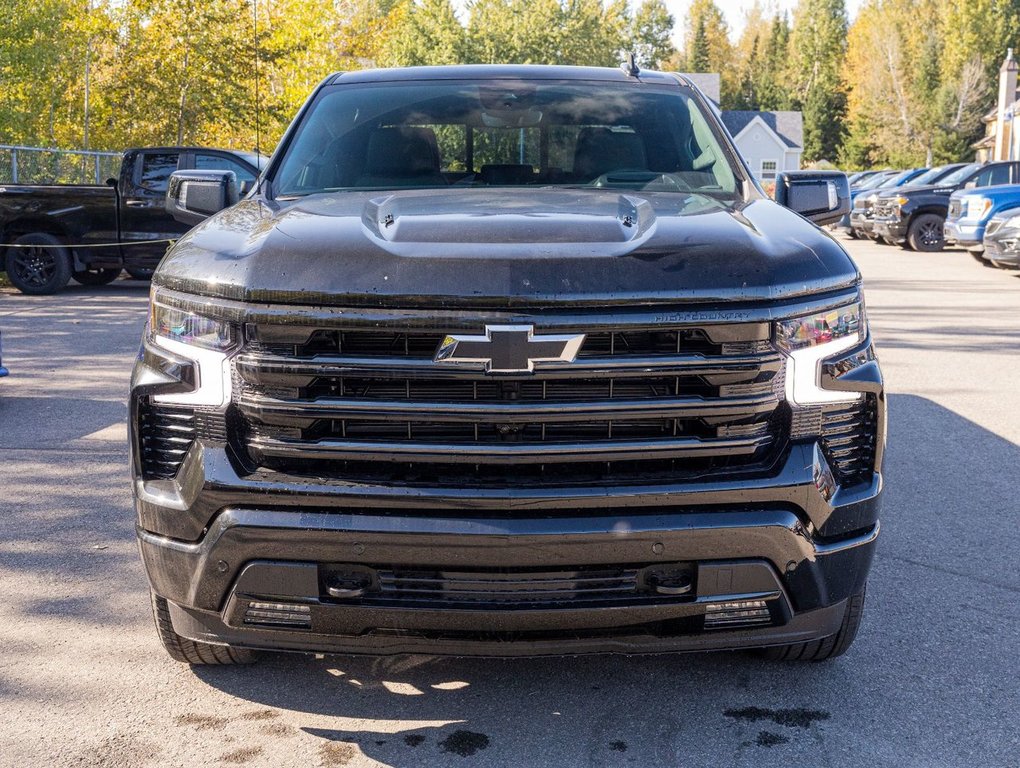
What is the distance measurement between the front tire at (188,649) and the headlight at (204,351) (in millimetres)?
751

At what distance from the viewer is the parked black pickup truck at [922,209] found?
2383cm

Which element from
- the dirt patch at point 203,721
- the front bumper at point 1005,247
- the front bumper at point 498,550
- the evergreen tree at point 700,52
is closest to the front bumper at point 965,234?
the front bumper at point 1005,247

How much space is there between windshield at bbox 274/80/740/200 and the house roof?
87.6 meters

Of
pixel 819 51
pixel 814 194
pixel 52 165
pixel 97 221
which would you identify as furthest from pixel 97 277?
pixel 819 51

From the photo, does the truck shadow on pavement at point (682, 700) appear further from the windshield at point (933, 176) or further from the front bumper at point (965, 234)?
the windshield at point (933, 176)

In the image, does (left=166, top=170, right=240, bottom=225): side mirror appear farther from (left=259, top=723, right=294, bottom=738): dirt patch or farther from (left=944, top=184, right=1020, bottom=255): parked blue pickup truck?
(left=944, top=184, right=1020, bottom=255): parked blue pickup truck

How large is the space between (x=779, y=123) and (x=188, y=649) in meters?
98.3

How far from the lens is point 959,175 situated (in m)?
24.8

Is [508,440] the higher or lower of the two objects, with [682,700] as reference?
higher

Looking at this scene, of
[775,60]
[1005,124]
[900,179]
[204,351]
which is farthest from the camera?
[775,60]

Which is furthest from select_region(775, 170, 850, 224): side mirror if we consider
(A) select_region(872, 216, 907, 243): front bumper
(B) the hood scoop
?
(A) select_region(872, 216, 907, 243): front bumper

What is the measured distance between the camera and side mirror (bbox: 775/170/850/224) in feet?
15.6

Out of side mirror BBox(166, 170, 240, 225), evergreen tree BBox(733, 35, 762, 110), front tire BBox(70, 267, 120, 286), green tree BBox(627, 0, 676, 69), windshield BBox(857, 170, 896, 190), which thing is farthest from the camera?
evergreen tree BBox(733, 35, 762, 110)

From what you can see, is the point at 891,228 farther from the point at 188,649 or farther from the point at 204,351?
the point at 204,351
